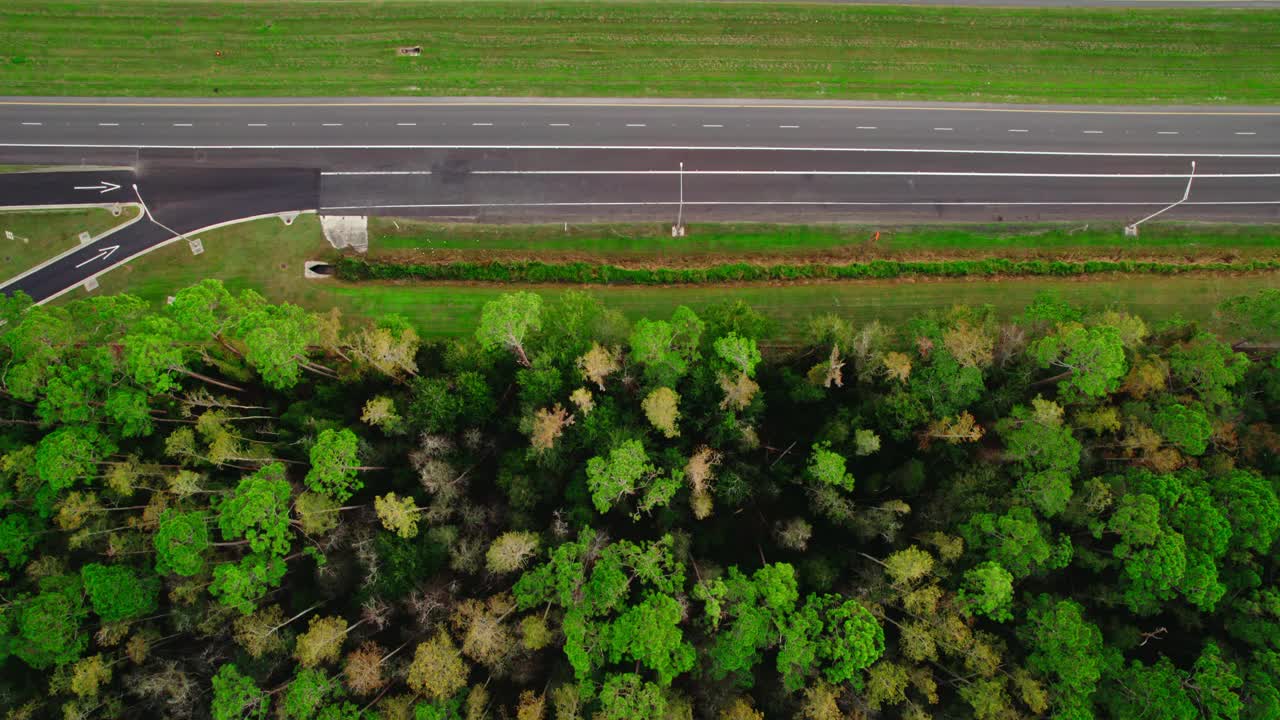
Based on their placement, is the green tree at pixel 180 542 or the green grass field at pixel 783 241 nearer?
the green tree at pixel 180 542

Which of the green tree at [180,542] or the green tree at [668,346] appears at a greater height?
the green tree at [668,346]

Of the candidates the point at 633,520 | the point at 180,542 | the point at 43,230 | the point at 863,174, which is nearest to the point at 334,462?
the point at 180,542

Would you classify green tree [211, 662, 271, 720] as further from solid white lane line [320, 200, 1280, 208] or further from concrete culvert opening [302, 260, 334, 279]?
solid white lane line [320, 200, 1280, 208]

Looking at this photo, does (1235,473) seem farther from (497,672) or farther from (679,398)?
(497,672)

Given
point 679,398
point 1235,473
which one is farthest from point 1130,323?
point 679,398

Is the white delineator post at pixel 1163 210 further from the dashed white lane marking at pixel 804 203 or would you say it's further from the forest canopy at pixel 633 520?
the forest canopy at pixel 633 520

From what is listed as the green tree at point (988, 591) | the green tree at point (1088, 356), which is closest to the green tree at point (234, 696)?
the green tree at point (988, 591)
